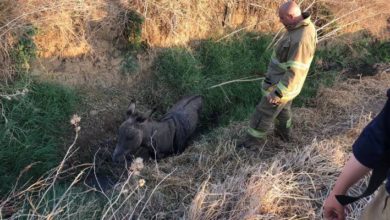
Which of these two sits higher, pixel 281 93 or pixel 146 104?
pixel 281 93

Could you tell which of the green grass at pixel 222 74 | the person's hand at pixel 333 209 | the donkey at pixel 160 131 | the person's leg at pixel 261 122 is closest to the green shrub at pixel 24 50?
the donkey at pixel 160 131

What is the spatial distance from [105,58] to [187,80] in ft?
5.27

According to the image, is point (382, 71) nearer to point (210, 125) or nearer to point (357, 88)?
point (357, 88)

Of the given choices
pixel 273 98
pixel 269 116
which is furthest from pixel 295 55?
pixel 269 116

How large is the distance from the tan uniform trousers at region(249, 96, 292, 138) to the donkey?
63.9 inches

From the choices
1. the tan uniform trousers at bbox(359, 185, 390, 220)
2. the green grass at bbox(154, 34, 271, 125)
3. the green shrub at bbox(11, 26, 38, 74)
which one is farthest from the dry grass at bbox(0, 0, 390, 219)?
the tan uniform trousers at bbox(359, 185, 390, 220)

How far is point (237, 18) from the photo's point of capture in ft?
33.7

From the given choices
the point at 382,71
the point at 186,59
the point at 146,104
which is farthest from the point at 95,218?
the point at 382,71

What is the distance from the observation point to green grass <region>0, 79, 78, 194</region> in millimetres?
6480

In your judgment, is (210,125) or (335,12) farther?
(335,12)

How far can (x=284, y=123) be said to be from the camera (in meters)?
7.15

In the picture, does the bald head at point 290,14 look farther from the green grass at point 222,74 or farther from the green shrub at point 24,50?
the green shrub at point 24,50

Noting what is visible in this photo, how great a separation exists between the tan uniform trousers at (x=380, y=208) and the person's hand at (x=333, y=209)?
0.15m

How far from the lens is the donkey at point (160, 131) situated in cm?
716
